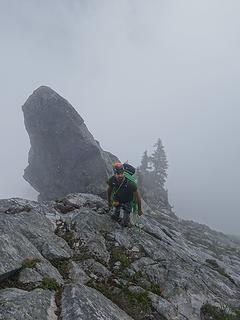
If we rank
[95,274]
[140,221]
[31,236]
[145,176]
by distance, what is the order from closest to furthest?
[95,274]
[31,236]
[140,221]
[145,176]

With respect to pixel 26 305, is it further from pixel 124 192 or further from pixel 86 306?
pixel 124 192

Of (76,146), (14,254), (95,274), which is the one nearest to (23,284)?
(14,254)

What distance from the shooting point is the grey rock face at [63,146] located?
55.4m

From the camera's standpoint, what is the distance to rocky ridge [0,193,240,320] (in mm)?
10742

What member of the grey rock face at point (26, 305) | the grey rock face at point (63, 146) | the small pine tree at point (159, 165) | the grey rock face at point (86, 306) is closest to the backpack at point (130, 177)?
the grey rock face at point (86, 306)

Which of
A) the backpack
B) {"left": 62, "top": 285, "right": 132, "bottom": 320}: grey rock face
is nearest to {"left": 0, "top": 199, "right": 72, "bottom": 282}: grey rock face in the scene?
{"left": 62, "top": 285, "right": 132, "bottom": 320}: grey rock face

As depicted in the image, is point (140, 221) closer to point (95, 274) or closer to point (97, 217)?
point (97, 217)

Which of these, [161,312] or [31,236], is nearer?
[161,312]

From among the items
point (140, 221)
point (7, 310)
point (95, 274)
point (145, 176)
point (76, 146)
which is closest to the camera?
point (7, 310)

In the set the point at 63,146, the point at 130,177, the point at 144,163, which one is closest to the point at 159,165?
the point at 144,163

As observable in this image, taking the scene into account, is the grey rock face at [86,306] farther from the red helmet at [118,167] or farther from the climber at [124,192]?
the red helmet at [118,167]

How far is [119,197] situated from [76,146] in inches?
1608

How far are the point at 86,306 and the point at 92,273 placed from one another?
3433mm

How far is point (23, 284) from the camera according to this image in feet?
37.7
